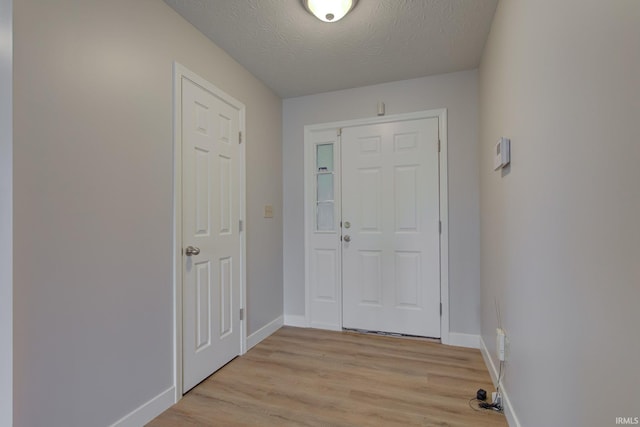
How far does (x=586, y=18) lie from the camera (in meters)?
0.82

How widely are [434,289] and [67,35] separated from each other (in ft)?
10.0

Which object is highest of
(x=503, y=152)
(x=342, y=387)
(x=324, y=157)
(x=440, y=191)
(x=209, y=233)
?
(x=324, y=157)

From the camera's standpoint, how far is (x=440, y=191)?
282cm

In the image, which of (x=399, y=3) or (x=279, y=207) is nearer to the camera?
(x=399, y=3)

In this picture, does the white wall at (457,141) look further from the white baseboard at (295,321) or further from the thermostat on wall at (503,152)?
the white baseboard at (295,321)

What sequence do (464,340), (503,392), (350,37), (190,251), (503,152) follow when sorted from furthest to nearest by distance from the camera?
(464,340) < (350,37) < (190,251) < (503,392) < (503,152)

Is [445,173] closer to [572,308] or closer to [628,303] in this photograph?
[572,308]

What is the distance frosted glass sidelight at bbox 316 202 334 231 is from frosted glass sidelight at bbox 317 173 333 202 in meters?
0.05

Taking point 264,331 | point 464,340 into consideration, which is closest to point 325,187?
point 264,331

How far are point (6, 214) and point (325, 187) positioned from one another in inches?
96.6

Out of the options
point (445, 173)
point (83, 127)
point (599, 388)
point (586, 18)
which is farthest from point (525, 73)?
point (83, 127)

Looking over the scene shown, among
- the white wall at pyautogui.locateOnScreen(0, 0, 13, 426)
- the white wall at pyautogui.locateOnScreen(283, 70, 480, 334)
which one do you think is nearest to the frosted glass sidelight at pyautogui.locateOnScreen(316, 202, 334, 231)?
the white wall at pyautogui.locateOnScreen(283, 70, 480, 334)

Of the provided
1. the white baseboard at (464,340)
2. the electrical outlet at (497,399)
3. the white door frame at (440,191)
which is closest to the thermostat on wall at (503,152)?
the white door frame at (440,191)

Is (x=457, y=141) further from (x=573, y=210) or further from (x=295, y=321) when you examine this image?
(x=295, y=321)
